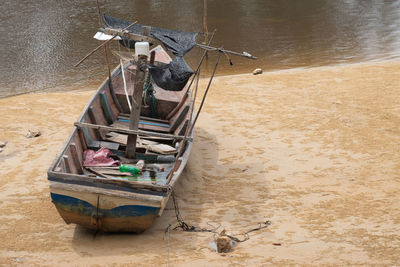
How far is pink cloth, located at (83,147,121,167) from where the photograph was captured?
25.5 ft

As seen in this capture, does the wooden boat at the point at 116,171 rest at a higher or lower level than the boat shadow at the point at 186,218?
higher

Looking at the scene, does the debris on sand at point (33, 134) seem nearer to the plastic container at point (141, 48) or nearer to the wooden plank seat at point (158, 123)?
the wooden plank seat at point (158, 123)

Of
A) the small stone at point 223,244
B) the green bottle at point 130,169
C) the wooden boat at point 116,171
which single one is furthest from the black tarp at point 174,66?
the small stone at point 223,244

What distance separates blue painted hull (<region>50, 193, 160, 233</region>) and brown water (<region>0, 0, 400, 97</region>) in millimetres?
8283

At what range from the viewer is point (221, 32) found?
65.8 ft

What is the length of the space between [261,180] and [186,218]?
1.69 metres

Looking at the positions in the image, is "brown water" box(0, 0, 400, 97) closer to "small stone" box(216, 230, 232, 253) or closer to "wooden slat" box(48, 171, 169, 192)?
"wooden slat" box(48, 171, 169, 192)

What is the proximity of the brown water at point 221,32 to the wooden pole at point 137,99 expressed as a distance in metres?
6.91

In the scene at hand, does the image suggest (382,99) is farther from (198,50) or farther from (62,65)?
(62,65)

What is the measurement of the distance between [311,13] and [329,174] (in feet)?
Answer: 52.6

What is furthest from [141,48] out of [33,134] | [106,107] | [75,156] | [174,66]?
[33,134]

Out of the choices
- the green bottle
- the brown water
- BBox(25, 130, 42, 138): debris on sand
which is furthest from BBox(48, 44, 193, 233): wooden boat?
the brown water

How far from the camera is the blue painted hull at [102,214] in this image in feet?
21.3

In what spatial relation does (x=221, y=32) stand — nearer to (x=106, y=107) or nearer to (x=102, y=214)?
(x=106, y=107)
